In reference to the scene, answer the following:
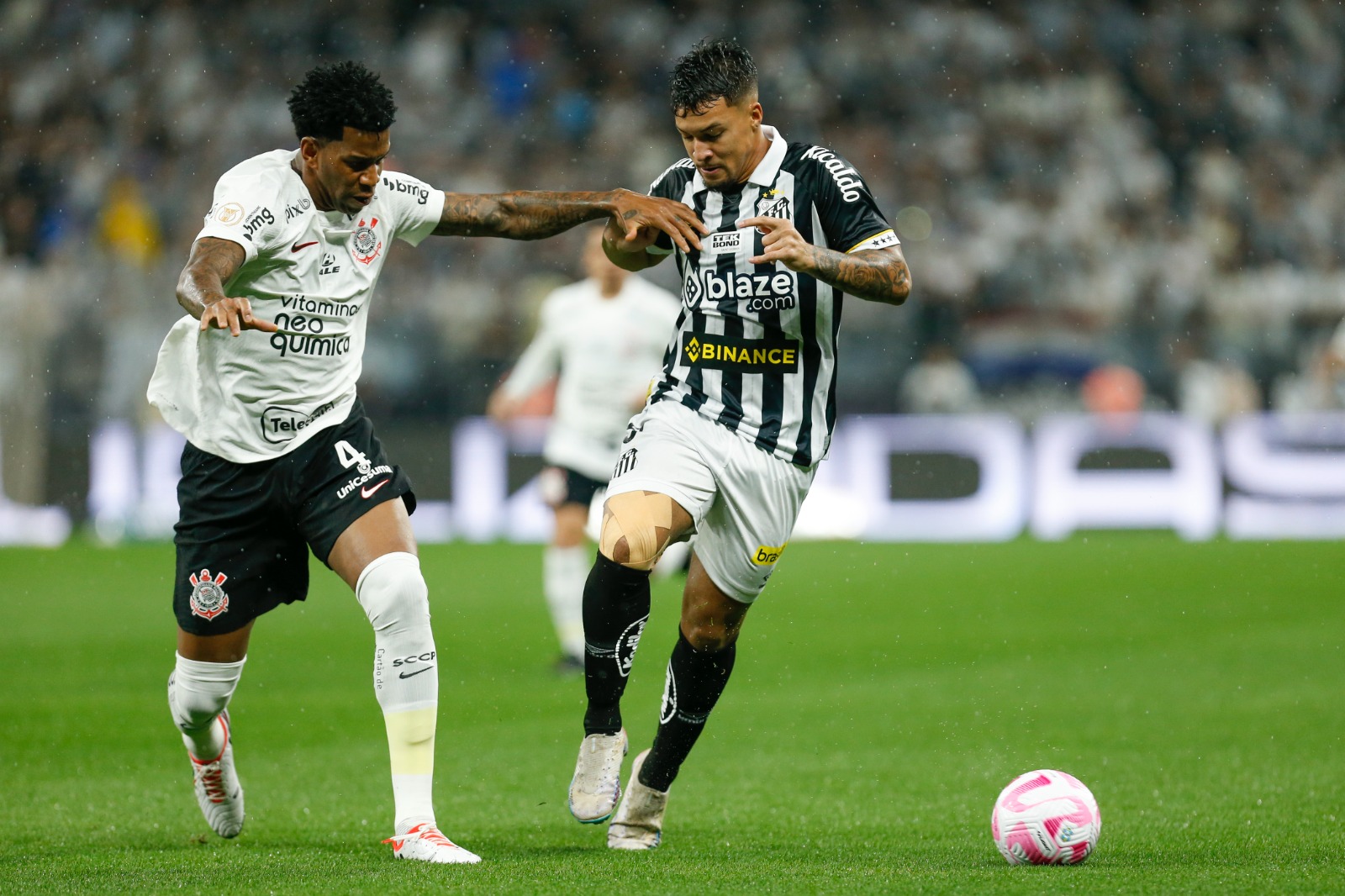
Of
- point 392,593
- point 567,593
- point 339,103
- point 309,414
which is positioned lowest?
point 567,593

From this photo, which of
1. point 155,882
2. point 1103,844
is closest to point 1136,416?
point 1103,844

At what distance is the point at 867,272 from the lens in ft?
15.0

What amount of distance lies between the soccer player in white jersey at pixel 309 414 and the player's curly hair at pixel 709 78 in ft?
1.05

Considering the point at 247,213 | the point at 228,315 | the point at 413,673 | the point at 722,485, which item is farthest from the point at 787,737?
the point at 228,315

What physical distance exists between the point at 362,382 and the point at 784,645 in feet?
27.5

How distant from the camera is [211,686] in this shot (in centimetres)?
508

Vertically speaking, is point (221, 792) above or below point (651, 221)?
below

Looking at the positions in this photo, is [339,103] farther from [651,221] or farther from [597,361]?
[597,361]

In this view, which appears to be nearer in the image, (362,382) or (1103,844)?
(1103,844)

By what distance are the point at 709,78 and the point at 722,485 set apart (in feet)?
3.87

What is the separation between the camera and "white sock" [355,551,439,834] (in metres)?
4.61

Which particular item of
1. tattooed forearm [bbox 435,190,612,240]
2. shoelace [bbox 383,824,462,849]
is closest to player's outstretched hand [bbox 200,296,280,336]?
tattooed forearm [bbox 435,190,612,240]

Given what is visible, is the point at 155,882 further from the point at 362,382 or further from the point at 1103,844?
the point at 362,382

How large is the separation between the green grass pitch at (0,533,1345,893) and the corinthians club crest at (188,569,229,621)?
2.32 feet
